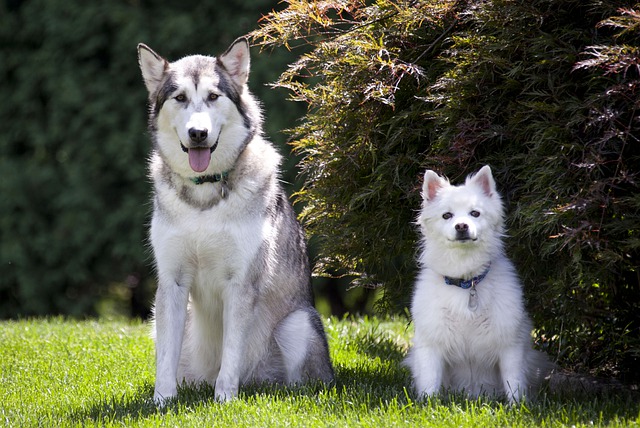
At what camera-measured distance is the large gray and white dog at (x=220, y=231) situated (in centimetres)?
501

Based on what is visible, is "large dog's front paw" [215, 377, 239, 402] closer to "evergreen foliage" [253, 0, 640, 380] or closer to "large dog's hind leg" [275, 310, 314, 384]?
"large dog's hind leg" [275, 310, 314, 384]

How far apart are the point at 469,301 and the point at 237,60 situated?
6.41ft

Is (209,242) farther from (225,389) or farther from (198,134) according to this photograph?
(225,389)

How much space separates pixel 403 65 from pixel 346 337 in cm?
268

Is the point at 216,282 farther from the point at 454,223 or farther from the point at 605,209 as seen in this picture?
the point at 605,209

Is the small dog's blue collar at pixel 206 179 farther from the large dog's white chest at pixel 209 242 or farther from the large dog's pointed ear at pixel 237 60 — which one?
the large dog's pointed ear at pixel 237 60

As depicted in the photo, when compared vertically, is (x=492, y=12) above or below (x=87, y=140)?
above

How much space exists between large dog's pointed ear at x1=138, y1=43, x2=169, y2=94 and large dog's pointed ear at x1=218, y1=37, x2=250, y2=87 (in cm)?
35

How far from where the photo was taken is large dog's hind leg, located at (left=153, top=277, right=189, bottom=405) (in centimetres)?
507

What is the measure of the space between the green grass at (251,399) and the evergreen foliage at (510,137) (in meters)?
0.66

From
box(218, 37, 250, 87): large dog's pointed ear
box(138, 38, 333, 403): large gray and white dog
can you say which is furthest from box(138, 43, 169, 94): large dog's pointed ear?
box(218, 37, 250, 87): large dog's pointed ear

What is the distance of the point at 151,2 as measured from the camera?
389 inches

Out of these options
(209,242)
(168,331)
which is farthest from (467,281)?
(168,331)

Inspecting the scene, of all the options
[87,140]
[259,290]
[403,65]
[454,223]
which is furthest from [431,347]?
[87,140]
